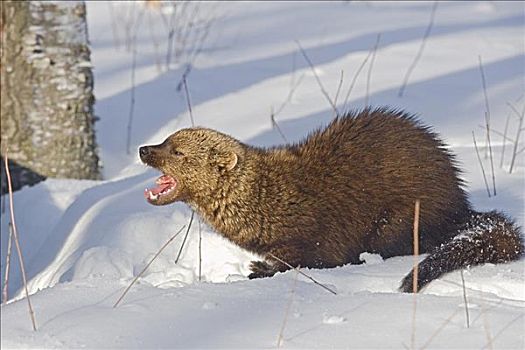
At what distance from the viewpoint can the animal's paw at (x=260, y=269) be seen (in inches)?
173

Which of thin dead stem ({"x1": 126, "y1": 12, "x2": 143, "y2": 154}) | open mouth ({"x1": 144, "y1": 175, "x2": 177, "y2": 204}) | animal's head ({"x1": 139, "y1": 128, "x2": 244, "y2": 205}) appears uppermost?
animal's head ({"x1": 139, "y1": 128, "x2": 244, "y2": 205})

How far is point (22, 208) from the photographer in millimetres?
6570

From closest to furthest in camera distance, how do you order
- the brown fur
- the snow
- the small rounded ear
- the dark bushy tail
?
the snow → the dark bushy tail → the brown fur → the small rounded ear

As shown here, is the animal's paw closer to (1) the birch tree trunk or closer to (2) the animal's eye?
(2) the animal's eye

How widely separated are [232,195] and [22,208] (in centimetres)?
252

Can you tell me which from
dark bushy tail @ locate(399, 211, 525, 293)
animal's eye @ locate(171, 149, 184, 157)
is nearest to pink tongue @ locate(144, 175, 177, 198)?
animal's eye @ locate(171, 149, 184, 157)

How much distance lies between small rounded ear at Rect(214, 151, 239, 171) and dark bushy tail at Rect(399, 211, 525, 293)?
106cm

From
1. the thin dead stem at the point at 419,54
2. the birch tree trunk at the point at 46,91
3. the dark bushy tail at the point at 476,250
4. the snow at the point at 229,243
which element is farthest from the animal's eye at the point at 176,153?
the thin dead stem at the point at 419,54

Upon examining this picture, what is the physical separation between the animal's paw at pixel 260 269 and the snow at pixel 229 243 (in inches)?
5.9

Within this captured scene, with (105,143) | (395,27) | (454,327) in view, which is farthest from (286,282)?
(395,27)

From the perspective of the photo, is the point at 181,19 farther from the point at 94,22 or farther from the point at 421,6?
the point at 421,6

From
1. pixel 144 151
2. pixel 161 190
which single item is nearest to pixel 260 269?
pixel 161 190

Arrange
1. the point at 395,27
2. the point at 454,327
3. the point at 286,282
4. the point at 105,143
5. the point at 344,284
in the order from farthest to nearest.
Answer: the point at 395,27 → the point at 105,143 → the point at 344,284 → the point at 286,282 → the point at 454,327

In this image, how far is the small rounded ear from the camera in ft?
14.8
